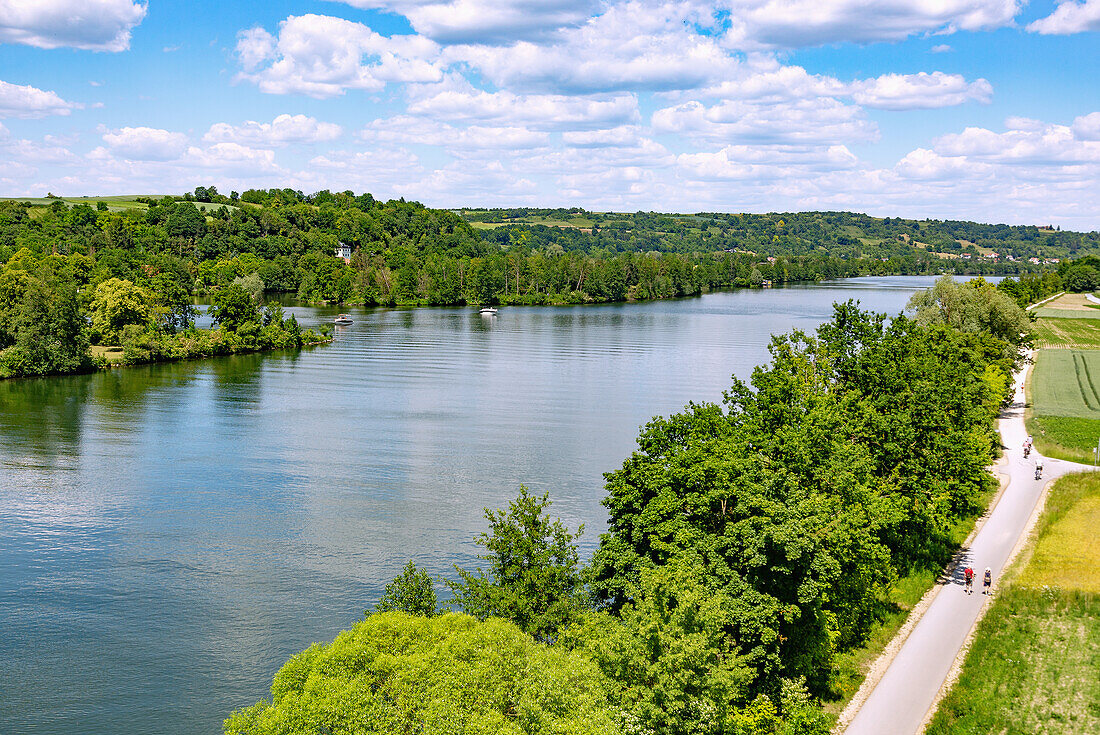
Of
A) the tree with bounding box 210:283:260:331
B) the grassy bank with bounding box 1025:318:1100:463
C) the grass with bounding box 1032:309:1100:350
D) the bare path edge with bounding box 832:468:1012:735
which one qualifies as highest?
the tree with bounding box 210:283:260:331

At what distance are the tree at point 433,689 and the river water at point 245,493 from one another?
8.40 meters

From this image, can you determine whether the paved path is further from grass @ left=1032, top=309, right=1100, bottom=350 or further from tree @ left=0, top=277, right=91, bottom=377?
tree @ left=0, top=277, right=91, bottom=377

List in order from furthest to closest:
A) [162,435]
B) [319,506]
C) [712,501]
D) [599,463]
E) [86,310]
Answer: [86,310] → [162,435] → [599,463] → [319,506] → [712,501]

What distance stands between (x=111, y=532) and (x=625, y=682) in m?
27.8

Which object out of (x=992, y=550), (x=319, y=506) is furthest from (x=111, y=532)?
(x=992, y=550)

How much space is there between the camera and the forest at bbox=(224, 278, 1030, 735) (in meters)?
17.5

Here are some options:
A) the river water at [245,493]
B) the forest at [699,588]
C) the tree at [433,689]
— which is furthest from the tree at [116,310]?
the tree at [433,689]

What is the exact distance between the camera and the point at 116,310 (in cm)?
8606

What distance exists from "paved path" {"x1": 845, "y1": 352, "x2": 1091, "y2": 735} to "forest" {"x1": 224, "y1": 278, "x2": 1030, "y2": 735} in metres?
Answer: 1.33

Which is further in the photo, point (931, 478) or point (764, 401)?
point (931, 478)

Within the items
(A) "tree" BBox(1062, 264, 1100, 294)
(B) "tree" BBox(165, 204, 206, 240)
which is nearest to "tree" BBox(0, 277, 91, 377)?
(B) "tree" BBox(165, 204, 206, 240)

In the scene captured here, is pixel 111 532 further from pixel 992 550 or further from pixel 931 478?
pixel 992 550

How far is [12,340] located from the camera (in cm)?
7600

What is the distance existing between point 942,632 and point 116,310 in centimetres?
8310
